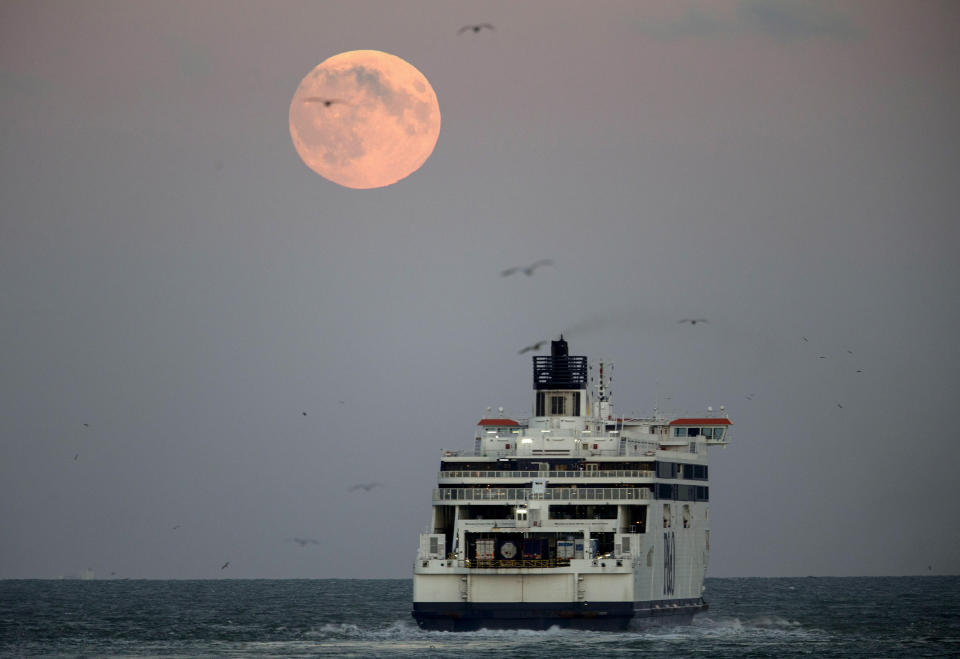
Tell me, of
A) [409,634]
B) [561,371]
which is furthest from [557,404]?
[409,634]

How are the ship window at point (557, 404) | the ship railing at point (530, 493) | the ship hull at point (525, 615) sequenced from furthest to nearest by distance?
1. the ship window at point (557, 404)
2. the ship railing at point (530, 493)
3. the ship hull at point (525, 615)

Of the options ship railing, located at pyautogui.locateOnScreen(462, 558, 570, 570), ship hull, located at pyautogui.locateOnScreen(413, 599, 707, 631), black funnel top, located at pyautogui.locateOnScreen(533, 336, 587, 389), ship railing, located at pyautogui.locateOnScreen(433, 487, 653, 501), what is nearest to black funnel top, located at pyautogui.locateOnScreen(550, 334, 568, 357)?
black funnel top, located at pyautogui.locateOnScreen(533, 336, 587, 389)

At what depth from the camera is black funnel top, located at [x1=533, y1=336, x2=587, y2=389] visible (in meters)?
87.1

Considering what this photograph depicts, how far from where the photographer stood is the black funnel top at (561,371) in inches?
3428

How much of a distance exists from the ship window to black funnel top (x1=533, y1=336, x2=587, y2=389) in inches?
22.3

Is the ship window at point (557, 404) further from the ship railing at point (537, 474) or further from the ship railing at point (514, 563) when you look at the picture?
the ship railing at point (514, 563)

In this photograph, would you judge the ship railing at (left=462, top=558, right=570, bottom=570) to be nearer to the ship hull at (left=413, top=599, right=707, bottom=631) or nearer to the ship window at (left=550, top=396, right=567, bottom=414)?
the ship hull at (left=413, top=599, right=707, bottom=631)

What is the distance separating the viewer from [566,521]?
75.6 meters

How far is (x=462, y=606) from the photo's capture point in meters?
72.4

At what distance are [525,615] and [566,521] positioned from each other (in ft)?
17.9

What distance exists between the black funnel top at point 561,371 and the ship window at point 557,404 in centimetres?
57

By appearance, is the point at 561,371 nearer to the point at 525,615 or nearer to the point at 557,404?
the point at 557,404

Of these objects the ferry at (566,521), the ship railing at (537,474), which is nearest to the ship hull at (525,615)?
Result: the ferry at (566,521)

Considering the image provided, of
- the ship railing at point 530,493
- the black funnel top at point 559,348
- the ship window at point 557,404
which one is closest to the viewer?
the ship railing at point 530,493
